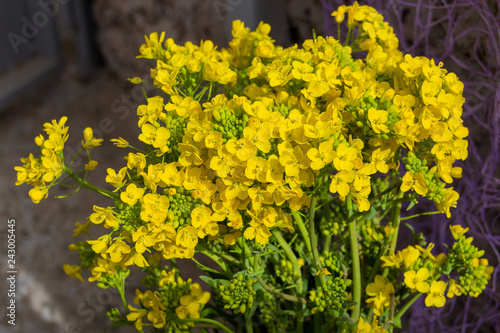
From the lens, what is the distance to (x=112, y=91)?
2.46 m

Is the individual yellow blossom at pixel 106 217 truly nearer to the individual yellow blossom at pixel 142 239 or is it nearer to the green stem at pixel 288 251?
the individual yellow blossom at pixel 142 239

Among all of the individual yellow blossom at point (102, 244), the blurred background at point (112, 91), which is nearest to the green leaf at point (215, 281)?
the individual yellow blossom at point (102, 244)

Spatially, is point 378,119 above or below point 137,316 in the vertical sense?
above

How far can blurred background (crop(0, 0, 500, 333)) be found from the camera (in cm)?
96

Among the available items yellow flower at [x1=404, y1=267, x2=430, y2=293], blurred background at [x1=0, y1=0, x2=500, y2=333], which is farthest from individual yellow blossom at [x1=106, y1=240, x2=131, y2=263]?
blurred background at [x1=0, y1=0, x2=500, y2=333]

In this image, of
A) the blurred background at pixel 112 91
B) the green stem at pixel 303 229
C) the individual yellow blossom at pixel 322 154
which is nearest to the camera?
the individual yellow blossom at pixel 322 154

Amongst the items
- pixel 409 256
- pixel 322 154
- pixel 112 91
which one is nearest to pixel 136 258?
pixel 322 154

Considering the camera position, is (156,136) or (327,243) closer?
(156,136)

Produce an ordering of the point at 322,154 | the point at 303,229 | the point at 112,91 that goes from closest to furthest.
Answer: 1. the point at 322,154
2. the point at 303,229
3. the point at 112,91

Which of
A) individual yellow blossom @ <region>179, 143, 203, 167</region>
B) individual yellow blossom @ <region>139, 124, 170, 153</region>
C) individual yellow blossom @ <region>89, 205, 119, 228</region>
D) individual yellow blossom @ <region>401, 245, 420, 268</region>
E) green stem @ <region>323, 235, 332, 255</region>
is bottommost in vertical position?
individual yellow blossom @ <region>401, 245, 420, 268</region>

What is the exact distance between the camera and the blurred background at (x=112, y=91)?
96cm

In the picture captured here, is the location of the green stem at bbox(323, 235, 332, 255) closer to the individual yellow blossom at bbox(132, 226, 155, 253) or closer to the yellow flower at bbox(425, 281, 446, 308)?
the yellow flower at bbox(425, 281, 446, 308)

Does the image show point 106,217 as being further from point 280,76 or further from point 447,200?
point 447,200

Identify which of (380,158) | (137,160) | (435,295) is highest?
(137,160)
